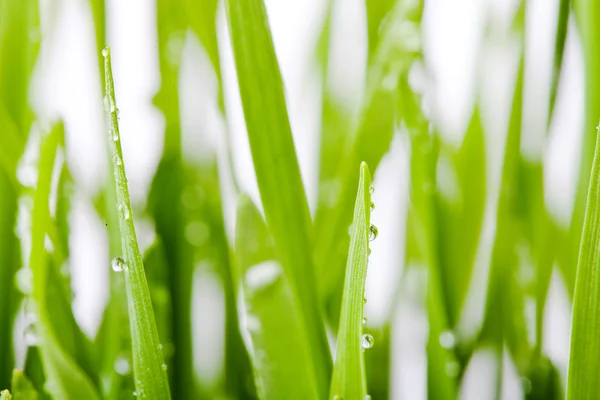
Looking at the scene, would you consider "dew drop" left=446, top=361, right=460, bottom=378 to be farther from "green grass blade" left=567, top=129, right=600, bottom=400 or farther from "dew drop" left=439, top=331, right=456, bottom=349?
"green grass blade" left=567, top=129, right=600, bottom=400

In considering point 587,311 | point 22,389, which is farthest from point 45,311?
point 587,311

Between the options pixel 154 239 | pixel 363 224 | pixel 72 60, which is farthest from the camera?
pixel 72 60

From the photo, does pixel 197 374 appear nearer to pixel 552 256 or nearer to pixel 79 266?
pixel 79 266

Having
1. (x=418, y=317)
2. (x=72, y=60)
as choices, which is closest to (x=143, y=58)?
(x=72, y=60)

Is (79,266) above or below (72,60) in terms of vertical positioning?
below

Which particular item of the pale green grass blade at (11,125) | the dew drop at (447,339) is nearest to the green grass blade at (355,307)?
the dew drop at (447,339)

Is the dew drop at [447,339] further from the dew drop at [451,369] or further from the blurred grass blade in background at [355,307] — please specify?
the blurred grass blade in background at [355,307]
